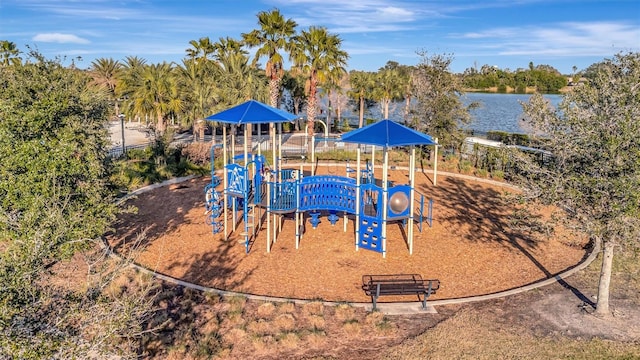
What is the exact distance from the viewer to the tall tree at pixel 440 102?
80.1 feet

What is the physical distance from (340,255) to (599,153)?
7.29 m

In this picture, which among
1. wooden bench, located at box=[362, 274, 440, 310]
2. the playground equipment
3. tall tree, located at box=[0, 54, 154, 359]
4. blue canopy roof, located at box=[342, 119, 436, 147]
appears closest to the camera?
tall tree, located at box=[0, 54, 154, 359]

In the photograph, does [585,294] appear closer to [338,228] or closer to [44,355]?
[338,228]

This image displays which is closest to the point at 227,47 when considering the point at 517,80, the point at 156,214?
the point at 156,214

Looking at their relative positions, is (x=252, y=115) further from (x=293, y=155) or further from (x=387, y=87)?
(x=387, y=87)

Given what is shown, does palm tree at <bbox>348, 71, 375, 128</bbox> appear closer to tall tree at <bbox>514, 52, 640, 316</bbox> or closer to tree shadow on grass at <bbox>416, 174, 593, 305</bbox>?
tree shadow on grass at <bbox>416, 174, 593, 305</bbox>

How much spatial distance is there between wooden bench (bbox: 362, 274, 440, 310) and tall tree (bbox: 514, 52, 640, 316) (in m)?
3.27

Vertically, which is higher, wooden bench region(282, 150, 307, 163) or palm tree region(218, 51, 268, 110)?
palm tree region(218, 51, 268, 110)

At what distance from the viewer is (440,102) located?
24359mm

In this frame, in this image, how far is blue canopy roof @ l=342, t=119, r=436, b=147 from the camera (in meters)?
12.4

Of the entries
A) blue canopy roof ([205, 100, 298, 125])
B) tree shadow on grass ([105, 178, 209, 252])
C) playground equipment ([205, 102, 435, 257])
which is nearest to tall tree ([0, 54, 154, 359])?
tree shadow on grass ([105, 178, 209, 252])

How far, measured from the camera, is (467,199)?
19484 millimetres

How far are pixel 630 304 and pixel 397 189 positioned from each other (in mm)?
6204

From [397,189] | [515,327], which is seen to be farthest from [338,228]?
[515,327]
